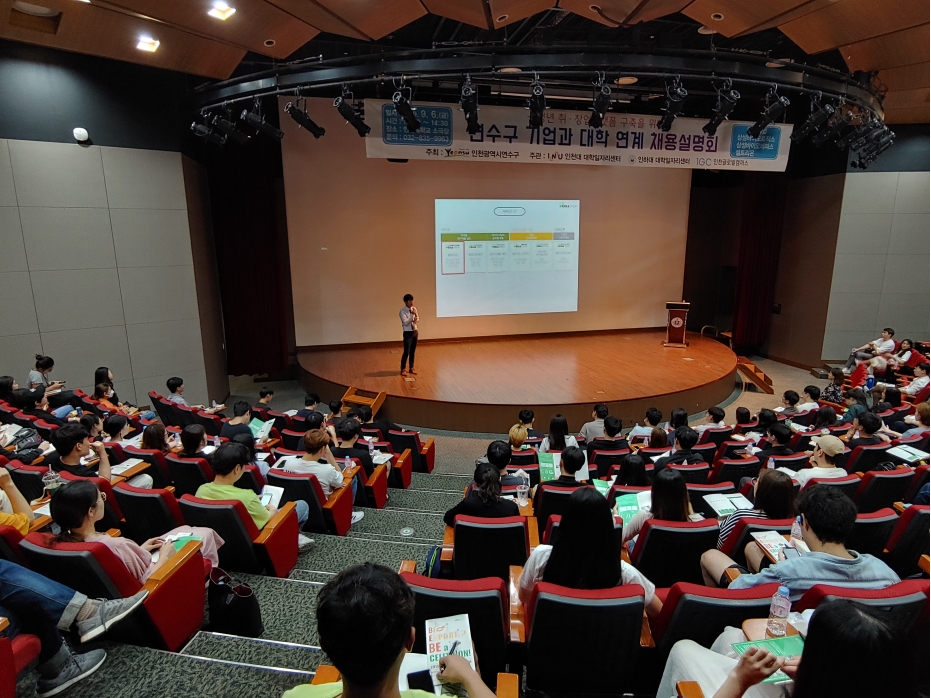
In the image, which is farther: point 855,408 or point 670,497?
point 855,408

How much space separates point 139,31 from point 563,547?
6.53m

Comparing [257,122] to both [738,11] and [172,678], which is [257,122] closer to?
[738,11]

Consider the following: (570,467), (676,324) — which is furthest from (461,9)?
(676,324)

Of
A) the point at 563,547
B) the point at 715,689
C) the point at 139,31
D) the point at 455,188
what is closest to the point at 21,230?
the point at 139,31

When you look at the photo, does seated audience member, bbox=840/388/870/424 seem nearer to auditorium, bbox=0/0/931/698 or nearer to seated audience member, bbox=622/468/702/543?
auditorium, bbox=0/0/931/698

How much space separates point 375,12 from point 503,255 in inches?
242

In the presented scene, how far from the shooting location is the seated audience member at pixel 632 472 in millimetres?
3635

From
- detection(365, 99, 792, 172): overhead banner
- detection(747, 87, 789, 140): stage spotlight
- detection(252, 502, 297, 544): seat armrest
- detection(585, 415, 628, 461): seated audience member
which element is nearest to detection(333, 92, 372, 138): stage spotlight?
detection(365, 99, 792, 172): overhead banner

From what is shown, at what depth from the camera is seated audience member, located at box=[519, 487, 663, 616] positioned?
6.15 ft

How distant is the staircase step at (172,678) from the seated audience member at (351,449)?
2.39 m

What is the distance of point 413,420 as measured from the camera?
25.9 feet

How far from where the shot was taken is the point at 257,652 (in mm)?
2197

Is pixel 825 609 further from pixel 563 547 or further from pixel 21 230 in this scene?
pixel 21 230

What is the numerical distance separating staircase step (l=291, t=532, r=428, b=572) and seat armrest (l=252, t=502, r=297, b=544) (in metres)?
0.35
